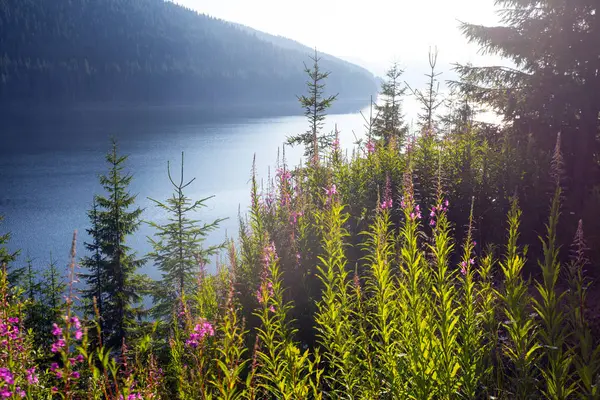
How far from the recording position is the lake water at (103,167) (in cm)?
3228

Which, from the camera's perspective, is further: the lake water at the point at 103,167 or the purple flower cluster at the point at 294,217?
the lake water at the point at 103,167

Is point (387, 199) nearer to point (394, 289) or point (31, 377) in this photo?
point (394, 289)

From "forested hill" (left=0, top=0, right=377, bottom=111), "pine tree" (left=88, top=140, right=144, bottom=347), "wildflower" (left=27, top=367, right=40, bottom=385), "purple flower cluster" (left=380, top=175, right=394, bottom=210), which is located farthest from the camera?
"forested hill" (left=0, top=0, right=377, bottom=111)

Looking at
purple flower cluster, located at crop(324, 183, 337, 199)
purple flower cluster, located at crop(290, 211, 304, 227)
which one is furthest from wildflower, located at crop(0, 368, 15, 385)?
purple flower cluster, located at crop(290, 211, 304, 227)

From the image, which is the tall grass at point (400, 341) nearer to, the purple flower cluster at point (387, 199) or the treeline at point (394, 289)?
the treeline at point (394, 289)

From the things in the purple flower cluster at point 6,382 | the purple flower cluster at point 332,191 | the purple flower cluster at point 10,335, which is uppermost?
the purple flower cluster at point 332,191

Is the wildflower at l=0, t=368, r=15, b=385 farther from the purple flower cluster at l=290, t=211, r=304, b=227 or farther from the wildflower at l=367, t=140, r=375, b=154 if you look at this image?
the wildflower at l=367, t=140, r=375, b=154

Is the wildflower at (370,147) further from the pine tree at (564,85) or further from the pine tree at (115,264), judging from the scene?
the pine tree at (115,264)

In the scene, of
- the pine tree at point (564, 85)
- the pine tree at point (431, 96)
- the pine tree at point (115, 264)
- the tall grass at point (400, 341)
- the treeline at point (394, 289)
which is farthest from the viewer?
the pine tree at point (115, 264)

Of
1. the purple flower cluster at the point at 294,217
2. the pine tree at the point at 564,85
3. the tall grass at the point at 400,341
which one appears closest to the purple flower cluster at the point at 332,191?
the purple flower cluster at the point at 294,217

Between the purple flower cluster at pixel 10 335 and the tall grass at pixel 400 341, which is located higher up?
the tall grass at pixel 400 341

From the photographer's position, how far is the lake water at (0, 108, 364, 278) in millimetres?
32281

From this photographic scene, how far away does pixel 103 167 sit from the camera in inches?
2147

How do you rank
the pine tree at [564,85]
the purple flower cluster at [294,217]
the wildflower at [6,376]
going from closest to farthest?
the wildflower at [6,376], the purple flower cluster at [294,217], the pine tree at [564,85]
